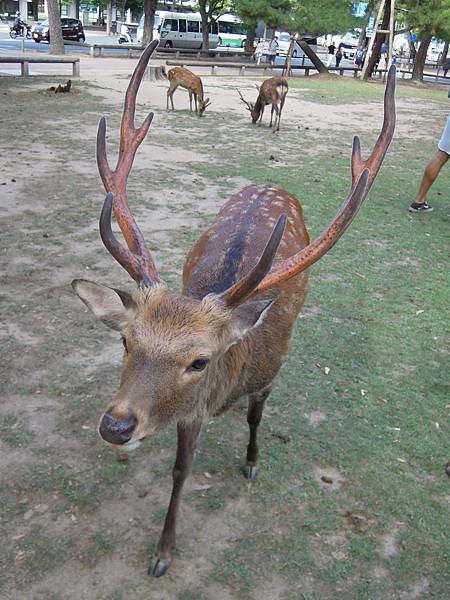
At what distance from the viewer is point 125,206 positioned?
2391mm

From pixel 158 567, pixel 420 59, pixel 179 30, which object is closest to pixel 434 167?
pixel 158 567

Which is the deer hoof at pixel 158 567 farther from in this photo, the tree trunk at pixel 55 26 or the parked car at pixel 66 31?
the parked car at pixel 66 31

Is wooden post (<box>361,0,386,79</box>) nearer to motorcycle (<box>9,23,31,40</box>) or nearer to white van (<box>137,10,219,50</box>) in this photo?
white van (<box>137,10,219,50</box>)

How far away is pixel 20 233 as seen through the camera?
198 inches

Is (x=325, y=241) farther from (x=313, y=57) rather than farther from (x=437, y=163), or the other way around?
(x=313, y=57)

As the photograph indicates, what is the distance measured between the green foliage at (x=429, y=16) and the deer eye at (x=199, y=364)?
2283 cm

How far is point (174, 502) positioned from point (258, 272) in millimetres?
1028

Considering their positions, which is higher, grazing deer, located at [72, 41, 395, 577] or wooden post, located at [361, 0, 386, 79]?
wooden post, located at [361, 0, 386, 79]

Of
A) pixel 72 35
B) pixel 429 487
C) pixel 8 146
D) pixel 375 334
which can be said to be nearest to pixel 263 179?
pixel 8 146

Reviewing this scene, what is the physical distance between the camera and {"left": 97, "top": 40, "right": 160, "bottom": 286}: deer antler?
6.40ft

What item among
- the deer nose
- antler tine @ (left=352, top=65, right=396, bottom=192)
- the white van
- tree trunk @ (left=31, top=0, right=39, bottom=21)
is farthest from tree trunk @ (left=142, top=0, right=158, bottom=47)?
the deer nose

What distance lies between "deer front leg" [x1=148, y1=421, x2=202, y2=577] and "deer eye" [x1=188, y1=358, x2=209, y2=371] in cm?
43

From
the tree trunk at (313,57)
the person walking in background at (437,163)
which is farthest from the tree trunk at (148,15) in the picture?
the person walking in background at (437,163)

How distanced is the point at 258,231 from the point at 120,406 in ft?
4.58
